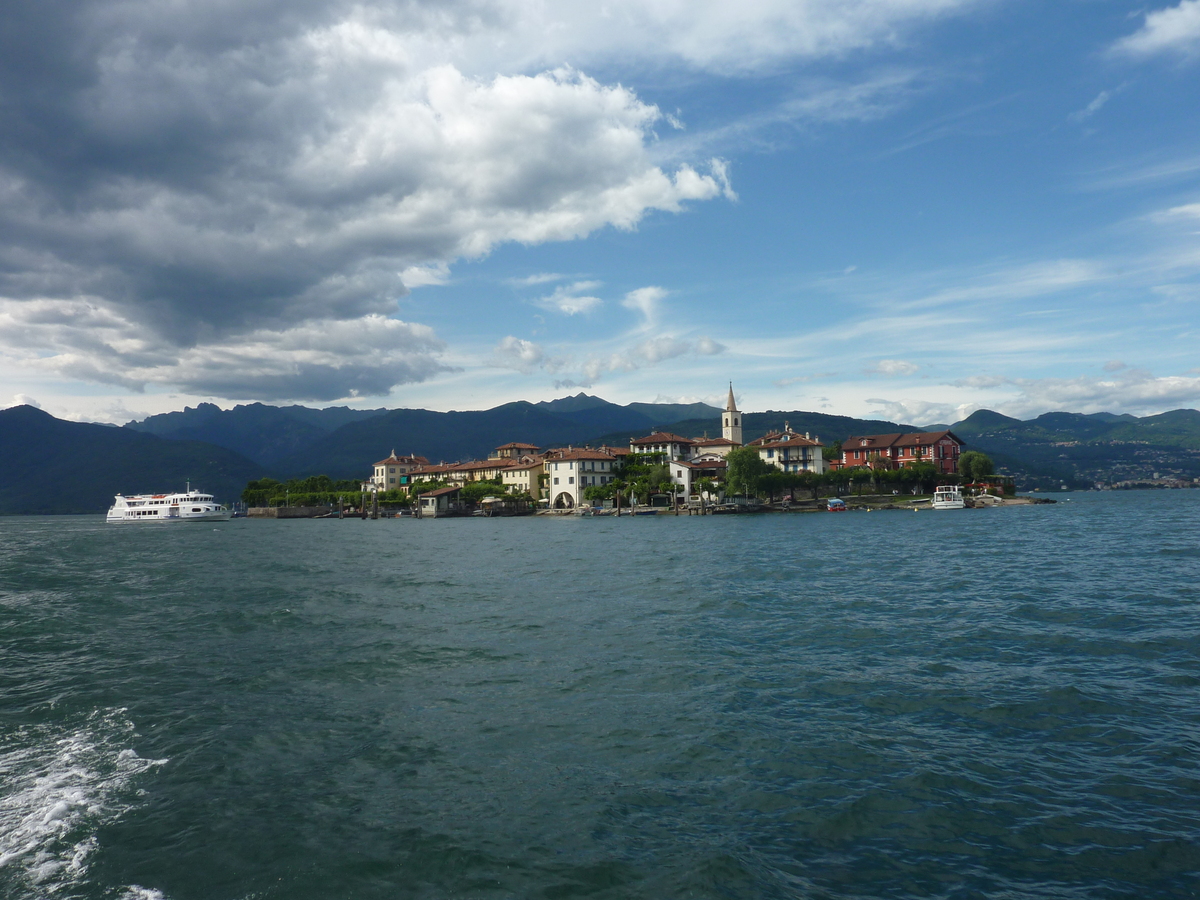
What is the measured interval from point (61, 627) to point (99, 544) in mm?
51459

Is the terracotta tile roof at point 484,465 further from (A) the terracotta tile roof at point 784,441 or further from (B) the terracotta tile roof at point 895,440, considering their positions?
(B) the terracotta tile roof at point 895,440

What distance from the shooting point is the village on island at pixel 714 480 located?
119438mm

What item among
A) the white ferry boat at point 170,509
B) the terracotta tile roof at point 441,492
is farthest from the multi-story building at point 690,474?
the white ferry boat at point 170,509

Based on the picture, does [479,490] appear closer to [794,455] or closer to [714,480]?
[714,480]

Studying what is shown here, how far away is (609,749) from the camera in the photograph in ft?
36.6

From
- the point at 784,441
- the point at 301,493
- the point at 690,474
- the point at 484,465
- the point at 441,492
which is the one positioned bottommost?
the point at 441,492

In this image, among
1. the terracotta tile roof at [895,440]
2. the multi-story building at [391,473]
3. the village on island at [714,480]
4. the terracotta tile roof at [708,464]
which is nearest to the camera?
the village on island at [714,480]

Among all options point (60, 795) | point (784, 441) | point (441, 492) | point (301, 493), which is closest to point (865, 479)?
point (784, 441)

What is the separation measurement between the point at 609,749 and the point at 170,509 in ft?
490

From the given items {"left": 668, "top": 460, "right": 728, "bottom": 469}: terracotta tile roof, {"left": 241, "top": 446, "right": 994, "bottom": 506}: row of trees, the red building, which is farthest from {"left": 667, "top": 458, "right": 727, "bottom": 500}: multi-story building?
the red building

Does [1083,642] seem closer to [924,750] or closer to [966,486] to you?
[924,750]

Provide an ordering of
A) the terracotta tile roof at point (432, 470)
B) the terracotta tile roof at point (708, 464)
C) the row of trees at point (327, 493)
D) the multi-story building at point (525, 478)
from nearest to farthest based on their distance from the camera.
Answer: the terracotta tile roof at point (708, 464)
the multi-story building at point (525, 478)
the row of trees at point (327, 493)
the terracotta tile roof at point (432, 470)

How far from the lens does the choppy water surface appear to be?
25.0 feet

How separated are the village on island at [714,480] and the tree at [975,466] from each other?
0.77 ft
